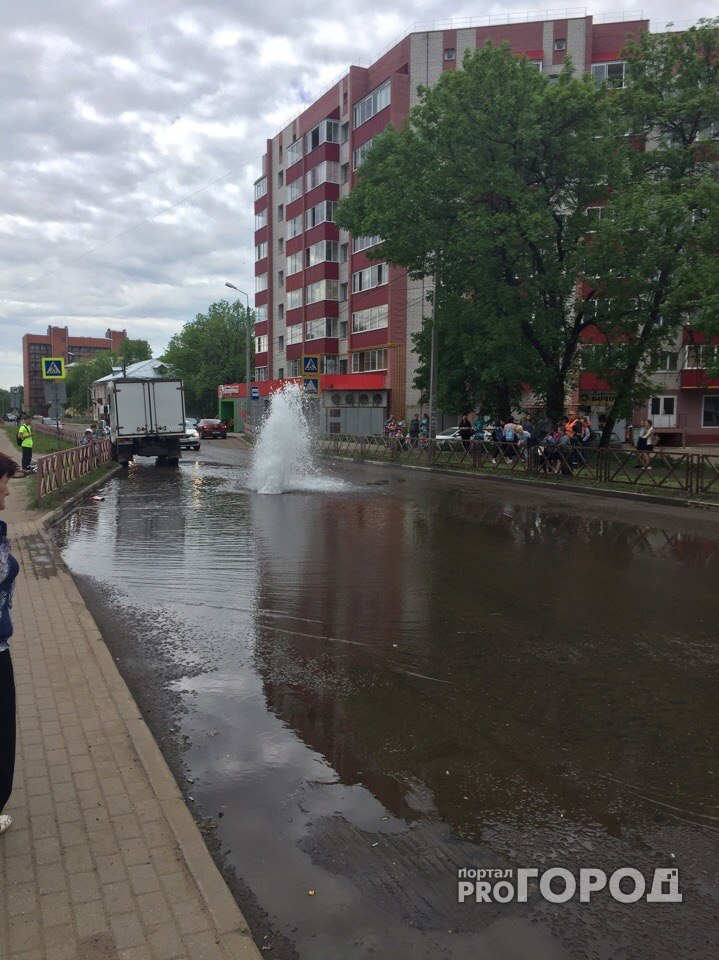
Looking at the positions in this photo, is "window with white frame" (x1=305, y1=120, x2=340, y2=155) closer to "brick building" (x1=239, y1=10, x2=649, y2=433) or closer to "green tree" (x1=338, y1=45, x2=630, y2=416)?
"brick building" (x1=239, y1=10, x2=649, y2=433)

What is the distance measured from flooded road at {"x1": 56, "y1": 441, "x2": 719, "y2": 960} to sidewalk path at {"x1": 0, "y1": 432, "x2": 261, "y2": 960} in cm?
23

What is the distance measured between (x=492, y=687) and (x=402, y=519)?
9430 mm

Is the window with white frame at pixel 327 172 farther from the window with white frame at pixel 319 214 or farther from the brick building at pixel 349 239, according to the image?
the window with white frame at pixel 319 214

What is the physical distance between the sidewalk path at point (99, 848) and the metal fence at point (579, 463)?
56.0ft

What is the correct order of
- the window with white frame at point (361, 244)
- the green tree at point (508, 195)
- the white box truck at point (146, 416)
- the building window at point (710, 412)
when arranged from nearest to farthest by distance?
the green tree at point (508, 195) → the white box truck at point (146, 416) → the building window at point (710, 412) → the window with white frame at point (361, 244)

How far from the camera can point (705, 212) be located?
2445cm

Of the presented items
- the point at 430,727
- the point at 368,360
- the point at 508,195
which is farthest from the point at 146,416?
the point at 430,727

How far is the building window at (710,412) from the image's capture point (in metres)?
45.2

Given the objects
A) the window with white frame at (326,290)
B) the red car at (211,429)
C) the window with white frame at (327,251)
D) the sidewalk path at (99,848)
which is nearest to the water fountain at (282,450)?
the sidewalk path at (99,848)

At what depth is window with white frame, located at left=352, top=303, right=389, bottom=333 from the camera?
48.0 metres

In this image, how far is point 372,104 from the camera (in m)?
49.0

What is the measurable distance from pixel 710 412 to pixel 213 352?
178 feet

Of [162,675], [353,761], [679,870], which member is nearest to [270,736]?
[353,761]

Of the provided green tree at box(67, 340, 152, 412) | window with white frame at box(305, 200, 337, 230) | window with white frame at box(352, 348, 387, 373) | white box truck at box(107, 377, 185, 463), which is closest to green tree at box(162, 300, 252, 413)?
window with white frame at box(305, 200, 337, 230)
